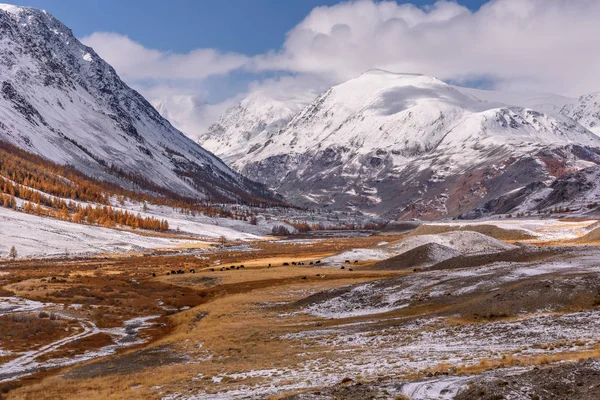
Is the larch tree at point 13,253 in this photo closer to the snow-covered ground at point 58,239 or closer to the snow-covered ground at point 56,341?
the snow-covered ground at point 58,239

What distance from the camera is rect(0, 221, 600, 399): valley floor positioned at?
2150 cm

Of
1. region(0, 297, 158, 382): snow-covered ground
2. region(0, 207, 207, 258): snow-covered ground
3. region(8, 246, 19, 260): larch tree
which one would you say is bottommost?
region(0, 297, 158, 382): snow-covered ground

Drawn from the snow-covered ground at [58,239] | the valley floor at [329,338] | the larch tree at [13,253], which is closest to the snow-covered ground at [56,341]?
the valley floor at [329,338]

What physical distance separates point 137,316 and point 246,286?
77.3ft

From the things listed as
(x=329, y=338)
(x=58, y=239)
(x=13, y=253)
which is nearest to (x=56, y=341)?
(x=329, y=338)

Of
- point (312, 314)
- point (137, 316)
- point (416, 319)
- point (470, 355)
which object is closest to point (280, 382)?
point (470, 355)

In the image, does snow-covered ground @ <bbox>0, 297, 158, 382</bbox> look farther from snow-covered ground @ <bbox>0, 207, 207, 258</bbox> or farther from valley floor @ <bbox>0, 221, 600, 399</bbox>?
snow-covered ground @ <bbox>0, 207, 207, 258</bbox>

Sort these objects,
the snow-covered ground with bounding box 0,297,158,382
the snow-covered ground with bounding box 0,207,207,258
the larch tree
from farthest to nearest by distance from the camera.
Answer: the snow-covered ground with bounding box 0,207,207,258, the larch tree, the snow-covered ground with bounding box 0,297,158,382

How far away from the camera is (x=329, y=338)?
3669 cm

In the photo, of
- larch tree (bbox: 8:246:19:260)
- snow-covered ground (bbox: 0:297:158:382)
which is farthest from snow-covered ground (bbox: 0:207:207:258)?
snow-covered ground (bbox: 0:297:158:382)

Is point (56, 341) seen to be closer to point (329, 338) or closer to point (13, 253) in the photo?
point (329, 338)

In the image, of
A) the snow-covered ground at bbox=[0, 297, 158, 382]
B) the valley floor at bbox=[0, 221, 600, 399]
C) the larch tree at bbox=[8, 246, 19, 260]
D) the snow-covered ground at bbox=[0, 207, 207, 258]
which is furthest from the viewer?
the snow-covered ground at bbox=[0, 207, 207, 258]

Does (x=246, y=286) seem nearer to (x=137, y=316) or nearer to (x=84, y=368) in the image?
(x=137, y=316)

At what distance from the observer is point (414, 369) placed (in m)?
24.2
